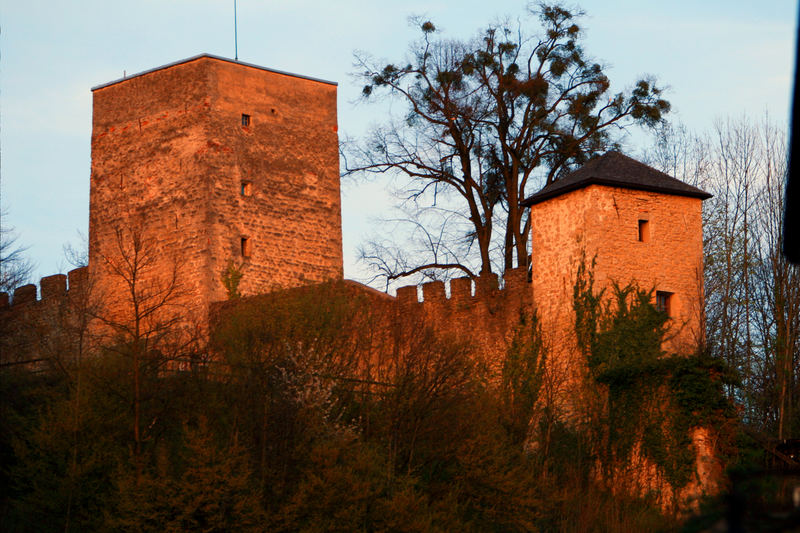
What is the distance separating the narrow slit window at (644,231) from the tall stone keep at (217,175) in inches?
277

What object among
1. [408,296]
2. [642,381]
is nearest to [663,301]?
[642,381]

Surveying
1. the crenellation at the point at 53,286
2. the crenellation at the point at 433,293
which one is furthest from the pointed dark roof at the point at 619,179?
the crenellation at the point at 53,286

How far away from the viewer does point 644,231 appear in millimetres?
20172

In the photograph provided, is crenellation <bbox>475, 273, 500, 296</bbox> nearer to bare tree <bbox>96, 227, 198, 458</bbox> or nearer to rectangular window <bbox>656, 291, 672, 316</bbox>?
rectangular window <bbox>656, 291, 672, 316</bbox>

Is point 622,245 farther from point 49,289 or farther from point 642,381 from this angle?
point 49,289

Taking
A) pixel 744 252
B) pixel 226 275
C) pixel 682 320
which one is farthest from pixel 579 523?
pixel 744 252

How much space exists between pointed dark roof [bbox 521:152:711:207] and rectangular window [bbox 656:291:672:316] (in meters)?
1.71

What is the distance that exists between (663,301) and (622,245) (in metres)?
1.17

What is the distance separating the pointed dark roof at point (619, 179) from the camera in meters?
19.9

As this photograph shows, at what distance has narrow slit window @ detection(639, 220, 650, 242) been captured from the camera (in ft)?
65.9

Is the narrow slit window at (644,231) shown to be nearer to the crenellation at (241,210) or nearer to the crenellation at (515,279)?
the crenellation at (241,210)

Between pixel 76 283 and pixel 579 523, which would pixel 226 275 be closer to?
pixel 76 283

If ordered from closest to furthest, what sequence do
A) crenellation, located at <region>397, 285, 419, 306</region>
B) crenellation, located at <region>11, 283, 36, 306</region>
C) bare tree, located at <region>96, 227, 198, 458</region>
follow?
crenellation, located at <region>397, 285, 419, 306</region> → bare tree, located at <region>96, 227, 198, 458</region> → crenellation, located at <region>11, 283, 36, 306</region>

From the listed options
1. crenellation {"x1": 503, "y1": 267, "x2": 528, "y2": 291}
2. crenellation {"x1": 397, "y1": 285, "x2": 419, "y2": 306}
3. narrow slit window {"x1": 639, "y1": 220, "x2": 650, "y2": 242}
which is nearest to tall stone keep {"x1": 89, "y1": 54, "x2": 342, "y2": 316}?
crenellation {"x1": 397, "y1": 285, "x2": 419, "y2": 306}
